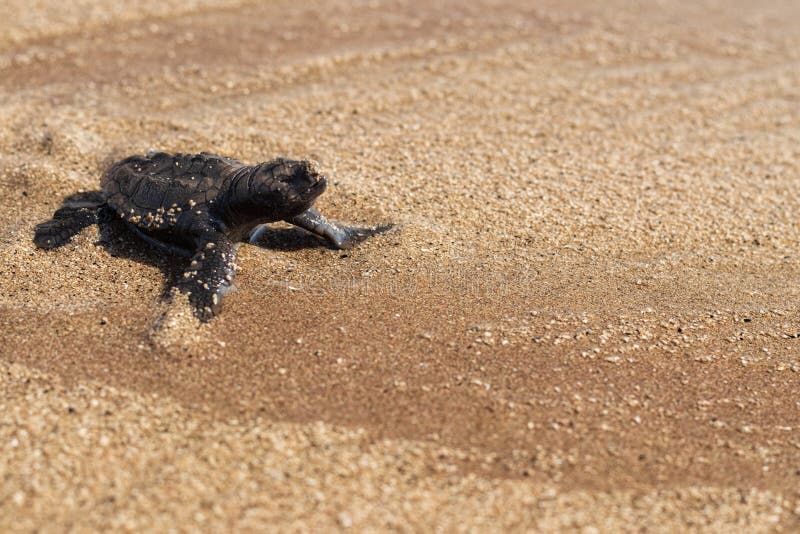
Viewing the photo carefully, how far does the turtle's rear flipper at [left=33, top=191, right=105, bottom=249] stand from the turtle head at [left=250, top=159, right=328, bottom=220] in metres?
1.17

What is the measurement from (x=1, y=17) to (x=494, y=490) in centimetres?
732

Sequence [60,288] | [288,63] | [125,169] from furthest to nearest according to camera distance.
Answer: [288,63], [125,169], [60,288]

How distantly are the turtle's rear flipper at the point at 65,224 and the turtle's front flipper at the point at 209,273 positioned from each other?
80cm

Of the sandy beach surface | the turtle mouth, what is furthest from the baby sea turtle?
the sandy beach surface

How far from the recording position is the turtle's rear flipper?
14.5 feet

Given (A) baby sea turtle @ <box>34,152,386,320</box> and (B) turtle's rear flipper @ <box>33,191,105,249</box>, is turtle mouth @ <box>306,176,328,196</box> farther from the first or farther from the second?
(B) turtle's rear flipper @ <box>33,191,105,249</box>

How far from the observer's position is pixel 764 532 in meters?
2.88

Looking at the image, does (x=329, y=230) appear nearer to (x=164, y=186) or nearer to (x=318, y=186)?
(x=318, y=186)

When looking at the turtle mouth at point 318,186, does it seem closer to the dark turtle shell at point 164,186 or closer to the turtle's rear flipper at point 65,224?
the dark turtle shell at point 164,186

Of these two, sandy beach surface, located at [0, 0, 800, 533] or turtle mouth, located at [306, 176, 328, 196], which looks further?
turtle mouth, located at [306, 176, 328, 196]

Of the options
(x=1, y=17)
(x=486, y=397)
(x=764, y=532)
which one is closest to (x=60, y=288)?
(x=486, y=397)

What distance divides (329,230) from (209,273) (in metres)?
0.81

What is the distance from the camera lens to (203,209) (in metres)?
4.23

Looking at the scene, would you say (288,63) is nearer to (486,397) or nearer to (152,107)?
(152,107)
